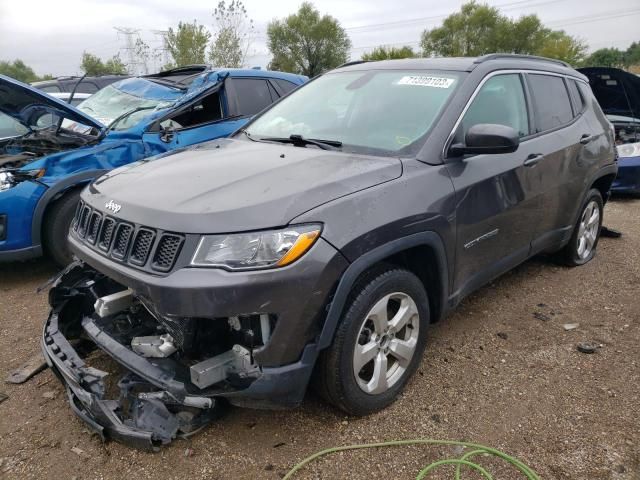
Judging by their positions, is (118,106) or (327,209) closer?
(327,209)

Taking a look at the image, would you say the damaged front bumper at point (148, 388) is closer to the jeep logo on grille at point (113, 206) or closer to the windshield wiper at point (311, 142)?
the jeep logo on grille at point (113, 206)

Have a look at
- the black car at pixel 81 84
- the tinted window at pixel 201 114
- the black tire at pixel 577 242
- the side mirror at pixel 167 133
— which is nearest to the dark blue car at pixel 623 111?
the black tire at pixel 577 242

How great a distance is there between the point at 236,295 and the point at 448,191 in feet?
4.42

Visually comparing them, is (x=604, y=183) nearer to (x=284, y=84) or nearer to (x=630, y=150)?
(x=630, y=150)

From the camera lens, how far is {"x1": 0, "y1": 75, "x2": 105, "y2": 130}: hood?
14.6 ft

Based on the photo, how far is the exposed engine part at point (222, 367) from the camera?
2094 millimetres

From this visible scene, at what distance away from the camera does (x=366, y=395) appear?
97.8 inches

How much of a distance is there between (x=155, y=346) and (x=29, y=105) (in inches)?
146

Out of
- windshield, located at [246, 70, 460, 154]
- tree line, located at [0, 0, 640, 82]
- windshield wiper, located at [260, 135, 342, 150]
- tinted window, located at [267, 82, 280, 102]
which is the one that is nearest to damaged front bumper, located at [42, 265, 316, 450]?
windshield wiper, located at [260, 135, 342, 150]

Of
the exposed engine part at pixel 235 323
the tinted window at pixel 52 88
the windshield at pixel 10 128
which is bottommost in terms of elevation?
the exposed engine part at pixel 235 323

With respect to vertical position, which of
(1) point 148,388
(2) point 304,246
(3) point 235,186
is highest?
(3) point 235,186

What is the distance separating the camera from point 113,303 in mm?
2480

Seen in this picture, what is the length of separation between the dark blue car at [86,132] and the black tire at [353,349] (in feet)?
10.2

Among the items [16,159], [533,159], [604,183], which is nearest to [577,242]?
[604,183]
